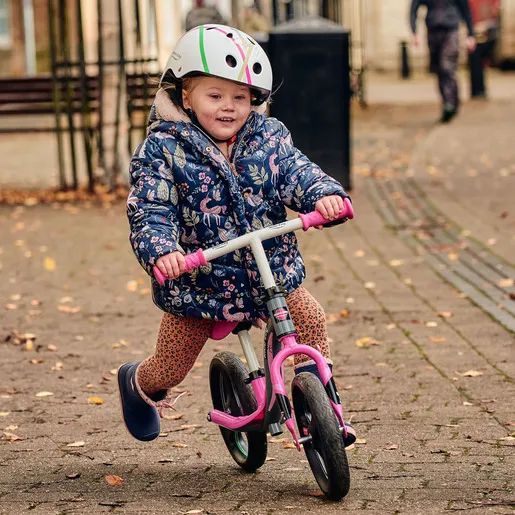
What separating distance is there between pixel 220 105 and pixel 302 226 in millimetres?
525

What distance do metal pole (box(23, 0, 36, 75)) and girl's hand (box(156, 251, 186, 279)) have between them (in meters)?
26.6

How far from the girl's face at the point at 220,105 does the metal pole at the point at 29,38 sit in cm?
2623

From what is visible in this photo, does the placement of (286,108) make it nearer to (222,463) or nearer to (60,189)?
(60,189)

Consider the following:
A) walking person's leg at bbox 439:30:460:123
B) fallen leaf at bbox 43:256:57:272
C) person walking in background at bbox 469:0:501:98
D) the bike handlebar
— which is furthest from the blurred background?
person walking in background at bbox 469:0:501:98

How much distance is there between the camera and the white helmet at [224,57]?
490cm

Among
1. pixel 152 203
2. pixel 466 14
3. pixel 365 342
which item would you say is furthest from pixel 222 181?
pixel 466 14

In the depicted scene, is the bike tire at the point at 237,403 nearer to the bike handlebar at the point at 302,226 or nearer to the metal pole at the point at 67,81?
the bike handlebar at the point at 302,226

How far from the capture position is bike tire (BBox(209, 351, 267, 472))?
17.2ft

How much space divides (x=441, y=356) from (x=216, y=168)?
9.06 ft

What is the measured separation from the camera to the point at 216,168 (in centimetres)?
495

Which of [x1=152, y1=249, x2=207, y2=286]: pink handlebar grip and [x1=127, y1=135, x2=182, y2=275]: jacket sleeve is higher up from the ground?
[x1=127, y1=135, x2=182, y2=275]: jacket sleeve

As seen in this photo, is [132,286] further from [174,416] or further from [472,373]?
[174,416]

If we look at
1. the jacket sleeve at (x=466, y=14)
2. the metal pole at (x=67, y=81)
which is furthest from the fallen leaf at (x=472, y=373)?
the jacket sleeve at (x=466, y=14)

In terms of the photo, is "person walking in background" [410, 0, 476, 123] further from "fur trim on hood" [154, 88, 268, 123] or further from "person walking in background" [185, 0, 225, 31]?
"fur trim on hood" [154, 88, 268, 123]
